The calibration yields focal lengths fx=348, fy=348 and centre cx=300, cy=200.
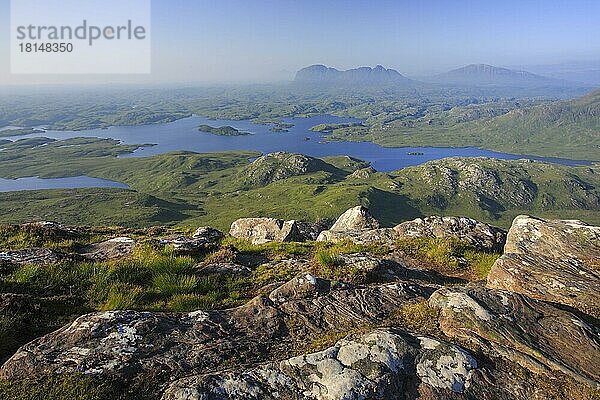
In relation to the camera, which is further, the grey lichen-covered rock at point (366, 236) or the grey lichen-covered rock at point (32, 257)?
the grey lichen-covered rock at point (366, 236)

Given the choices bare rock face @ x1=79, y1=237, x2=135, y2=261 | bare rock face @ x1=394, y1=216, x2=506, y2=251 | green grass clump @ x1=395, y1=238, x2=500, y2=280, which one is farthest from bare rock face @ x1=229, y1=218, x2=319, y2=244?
bare rock face @ x1=79, y1=237, x2=135, y2=261

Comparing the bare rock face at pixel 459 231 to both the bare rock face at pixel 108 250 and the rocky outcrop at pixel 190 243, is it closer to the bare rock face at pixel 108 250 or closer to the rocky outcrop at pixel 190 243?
the rocky outcrop at pixel 190 243

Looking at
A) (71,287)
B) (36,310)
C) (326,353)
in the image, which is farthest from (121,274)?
(326,353)

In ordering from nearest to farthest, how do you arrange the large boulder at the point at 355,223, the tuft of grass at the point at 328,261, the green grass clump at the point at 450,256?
the tuft of grass at the point at 328,261 → the green grass clump at the point at 450,256 → the large boulder at the point at 355,223

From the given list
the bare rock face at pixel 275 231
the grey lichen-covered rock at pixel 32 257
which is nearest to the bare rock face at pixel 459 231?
the bare rock face at pixel 275 231

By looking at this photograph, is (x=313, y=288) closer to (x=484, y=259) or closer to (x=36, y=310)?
(x=36, y=310)

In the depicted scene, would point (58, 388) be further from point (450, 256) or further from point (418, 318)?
point (450, 256)

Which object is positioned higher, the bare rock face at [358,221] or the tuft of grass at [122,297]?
the tuft of grass at [122,297]
